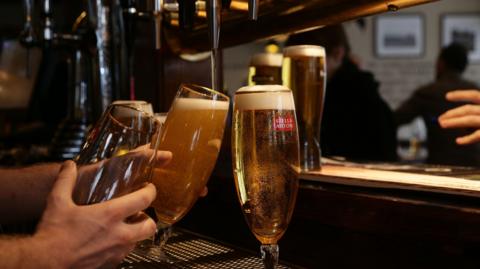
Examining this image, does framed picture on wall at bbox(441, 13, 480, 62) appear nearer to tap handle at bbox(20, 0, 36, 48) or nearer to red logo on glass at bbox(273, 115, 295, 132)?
tap handle at bbox(20, 0, 36, 48)

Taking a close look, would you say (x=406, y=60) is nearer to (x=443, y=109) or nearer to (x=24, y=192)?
(x=443, y=109)

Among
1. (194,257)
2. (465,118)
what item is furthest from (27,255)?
(465,118)

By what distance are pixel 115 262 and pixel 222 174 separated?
1.66ft

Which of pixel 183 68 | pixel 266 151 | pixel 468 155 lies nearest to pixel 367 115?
pixel 468 155

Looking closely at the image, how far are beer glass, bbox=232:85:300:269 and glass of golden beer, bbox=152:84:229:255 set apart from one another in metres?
0.10

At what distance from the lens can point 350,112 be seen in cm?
280

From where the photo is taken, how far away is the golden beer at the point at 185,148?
0.81 m

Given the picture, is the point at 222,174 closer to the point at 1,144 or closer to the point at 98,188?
the point at 98,188

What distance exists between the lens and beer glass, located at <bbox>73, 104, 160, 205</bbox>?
0.63 metres

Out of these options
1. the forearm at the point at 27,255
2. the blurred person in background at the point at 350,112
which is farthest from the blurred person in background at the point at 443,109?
the forearm at the point at 27,255

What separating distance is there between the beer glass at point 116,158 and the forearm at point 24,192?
13.1 inches

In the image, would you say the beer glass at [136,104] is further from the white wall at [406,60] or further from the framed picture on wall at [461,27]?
the framed picture on wall at [461,27]

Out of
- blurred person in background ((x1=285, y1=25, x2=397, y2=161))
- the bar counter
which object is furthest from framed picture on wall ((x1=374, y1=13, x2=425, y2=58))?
the bar counter

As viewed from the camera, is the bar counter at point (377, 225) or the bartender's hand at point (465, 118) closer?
the bar counter at point (377, 225)
